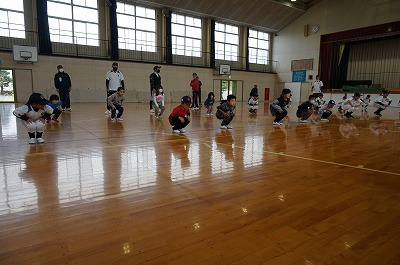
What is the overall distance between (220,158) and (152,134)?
216 centimetres

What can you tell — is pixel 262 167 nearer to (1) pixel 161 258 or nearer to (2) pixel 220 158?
(2) pixel 220 158

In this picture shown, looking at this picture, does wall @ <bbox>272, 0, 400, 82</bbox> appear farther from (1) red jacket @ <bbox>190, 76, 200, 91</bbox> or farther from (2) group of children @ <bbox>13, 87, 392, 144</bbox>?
(1) red jacket @ <bbox>190, 76, 200, 91</bbox>

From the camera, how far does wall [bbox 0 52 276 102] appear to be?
613 inches

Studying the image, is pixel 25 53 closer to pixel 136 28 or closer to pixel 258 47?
pixel 136 28

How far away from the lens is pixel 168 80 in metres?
20.2

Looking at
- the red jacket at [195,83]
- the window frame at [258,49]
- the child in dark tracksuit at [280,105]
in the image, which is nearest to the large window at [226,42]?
the window frame at [258,49]

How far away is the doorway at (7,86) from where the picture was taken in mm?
15156

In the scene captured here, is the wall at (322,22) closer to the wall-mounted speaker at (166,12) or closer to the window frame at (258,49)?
the window frame at (258,49)

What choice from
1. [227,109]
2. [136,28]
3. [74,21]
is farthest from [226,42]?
[227,109]

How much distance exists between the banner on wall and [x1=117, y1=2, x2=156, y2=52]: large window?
1319 centimetres

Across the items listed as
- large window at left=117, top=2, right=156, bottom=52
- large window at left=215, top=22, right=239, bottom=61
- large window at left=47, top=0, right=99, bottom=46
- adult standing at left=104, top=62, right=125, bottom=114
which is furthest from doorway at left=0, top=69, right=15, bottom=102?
large window at left=215, top=22, right=239, bottom=61

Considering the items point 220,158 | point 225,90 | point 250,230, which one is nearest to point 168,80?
point 225,90

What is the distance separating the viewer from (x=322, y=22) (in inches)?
884

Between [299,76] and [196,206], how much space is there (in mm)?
25092
